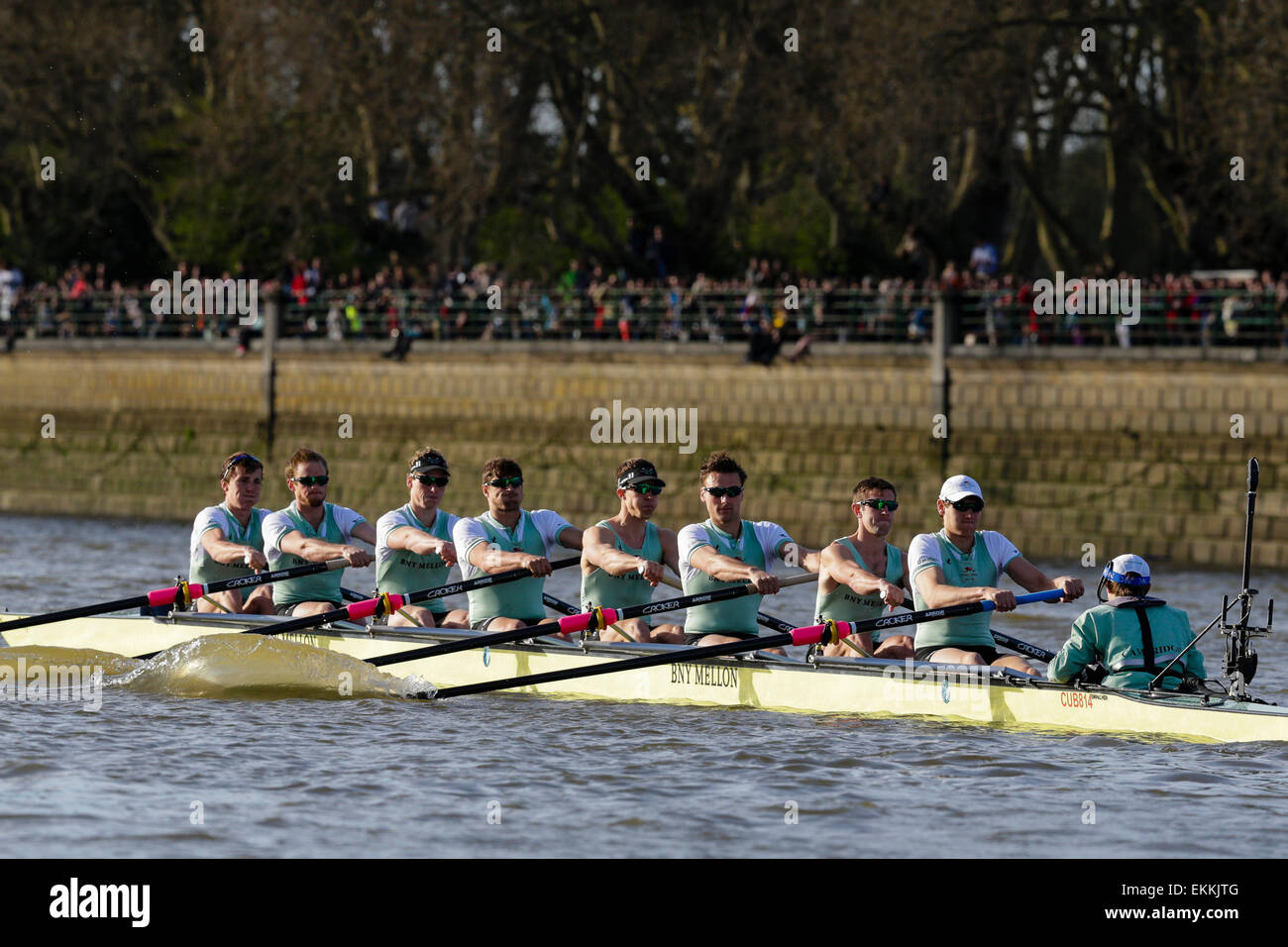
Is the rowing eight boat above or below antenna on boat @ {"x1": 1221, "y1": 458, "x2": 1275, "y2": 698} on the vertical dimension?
below

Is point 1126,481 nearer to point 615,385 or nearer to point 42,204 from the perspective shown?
point 615,385

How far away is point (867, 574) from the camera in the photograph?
14.2m

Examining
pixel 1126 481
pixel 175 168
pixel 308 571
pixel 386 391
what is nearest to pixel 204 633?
pixel 308 571

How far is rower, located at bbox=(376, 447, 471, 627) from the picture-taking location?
15.9 m

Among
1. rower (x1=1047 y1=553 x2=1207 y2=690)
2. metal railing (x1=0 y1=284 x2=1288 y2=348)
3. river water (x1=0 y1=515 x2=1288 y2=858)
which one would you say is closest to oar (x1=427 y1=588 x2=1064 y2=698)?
river water (x1=0 y1=515 x2=1288 y2=858)

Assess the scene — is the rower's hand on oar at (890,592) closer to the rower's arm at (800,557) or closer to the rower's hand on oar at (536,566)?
the rower's arm at (800,557)

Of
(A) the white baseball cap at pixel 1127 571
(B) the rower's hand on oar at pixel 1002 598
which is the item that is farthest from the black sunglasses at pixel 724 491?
(A) the white baseball cap at pixel 1127 571

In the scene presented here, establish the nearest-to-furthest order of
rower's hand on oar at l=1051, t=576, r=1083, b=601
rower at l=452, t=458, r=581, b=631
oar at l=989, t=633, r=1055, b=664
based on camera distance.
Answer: rower's hand on oar at l=1051, t=576, r=1083, b=601 → oar at l=989, t=633, r=1055, b=664 → rower at l=452, t=458, r=581, b=631

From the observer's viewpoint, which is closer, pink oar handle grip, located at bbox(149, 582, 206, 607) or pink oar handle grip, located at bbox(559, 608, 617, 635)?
pink oar handle grip, located at bbox(559, 608, 617, 635)

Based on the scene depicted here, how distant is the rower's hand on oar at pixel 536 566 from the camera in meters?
15.1

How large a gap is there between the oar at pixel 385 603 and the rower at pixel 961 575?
2.84 metres

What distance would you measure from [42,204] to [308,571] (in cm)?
3495

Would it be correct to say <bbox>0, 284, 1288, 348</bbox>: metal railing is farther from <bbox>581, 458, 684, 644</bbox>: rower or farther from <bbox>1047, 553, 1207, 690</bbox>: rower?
<bbox>1047, 553, 1207, 690</bbox>: rower

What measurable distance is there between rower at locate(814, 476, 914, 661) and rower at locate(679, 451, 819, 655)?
25cm
